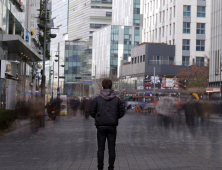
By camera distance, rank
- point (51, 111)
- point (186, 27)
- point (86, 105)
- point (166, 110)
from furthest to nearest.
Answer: point (186, 27), point (86, 105), point (51, 111), point (166, 110)

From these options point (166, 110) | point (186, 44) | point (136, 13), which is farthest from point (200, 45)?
point (166, 110)

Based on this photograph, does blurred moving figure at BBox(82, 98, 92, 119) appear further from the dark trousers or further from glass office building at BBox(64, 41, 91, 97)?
glass office building at BBox(64, 41, 91, 97)

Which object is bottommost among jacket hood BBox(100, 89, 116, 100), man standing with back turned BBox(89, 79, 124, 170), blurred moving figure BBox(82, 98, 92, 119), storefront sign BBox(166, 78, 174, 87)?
blurred moving figure BBox(82, 98, 92, 119)

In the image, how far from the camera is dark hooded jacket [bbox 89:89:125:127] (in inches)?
315

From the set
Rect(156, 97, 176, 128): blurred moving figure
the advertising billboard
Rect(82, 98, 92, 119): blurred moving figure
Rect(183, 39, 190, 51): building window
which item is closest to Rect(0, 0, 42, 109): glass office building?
Rect(82, 98, 92, 119): blurred moving figure

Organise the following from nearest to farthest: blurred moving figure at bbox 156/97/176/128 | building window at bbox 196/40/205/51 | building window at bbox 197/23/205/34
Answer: blurred moving figure at bbox 156/97/176/128 < building window at bbox 197/23/205/34 < building window at bbox 196/40/205/51

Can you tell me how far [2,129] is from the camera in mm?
17969

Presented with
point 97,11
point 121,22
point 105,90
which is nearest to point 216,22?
point 105,90

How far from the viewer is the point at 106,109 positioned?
316 inches

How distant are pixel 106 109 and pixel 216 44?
54.0 meters

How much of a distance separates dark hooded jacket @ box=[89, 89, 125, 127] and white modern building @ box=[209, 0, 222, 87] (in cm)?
5057

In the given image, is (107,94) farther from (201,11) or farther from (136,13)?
(136,13)

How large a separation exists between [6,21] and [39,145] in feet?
47.2

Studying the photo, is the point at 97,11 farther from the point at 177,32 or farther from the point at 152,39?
the point at 177,32
